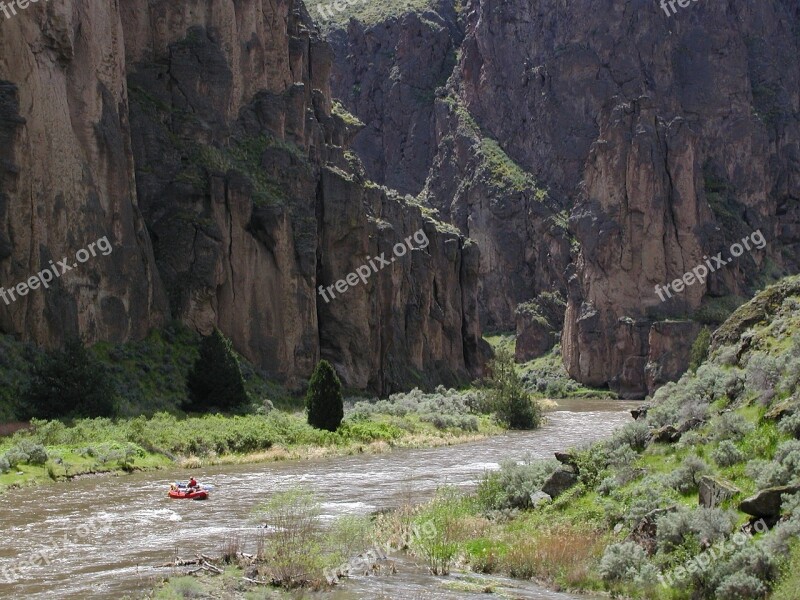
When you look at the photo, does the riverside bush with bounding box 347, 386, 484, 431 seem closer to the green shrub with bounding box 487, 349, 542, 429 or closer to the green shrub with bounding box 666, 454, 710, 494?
the green shrub with bounding box 487, 349, 542, 429

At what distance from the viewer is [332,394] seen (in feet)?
213

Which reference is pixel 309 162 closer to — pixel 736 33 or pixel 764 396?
pixel 764 396

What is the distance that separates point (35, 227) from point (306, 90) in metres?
47.3

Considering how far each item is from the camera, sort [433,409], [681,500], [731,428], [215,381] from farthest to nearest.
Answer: [433,409], [215,381], [731,428], [681,500]

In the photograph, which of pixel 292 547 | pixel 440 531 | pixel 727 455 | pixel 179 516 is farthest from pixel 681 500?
pixel 179 516

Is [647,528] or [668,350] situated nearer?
[647,528]

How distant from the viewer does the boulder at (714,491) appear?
78.4 feet

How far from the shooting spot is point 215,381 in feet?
223

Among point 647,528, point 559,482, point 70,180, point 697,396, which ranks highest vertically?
point 70,180

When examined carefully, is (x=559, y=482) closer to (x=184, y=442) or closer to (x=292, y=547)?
(x=292, y=547)

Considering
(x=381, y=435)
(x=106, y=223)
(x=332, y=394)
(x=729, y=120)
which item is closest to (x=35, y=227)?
(x=106, y=223)

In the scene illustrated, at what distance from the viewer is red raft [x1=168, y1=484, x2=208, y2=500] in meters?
37.6

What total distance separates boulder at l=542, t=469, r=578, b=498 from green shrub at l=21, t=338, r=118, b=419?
1306 inches

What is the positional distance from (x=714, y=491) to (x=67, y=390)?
1617 inches
